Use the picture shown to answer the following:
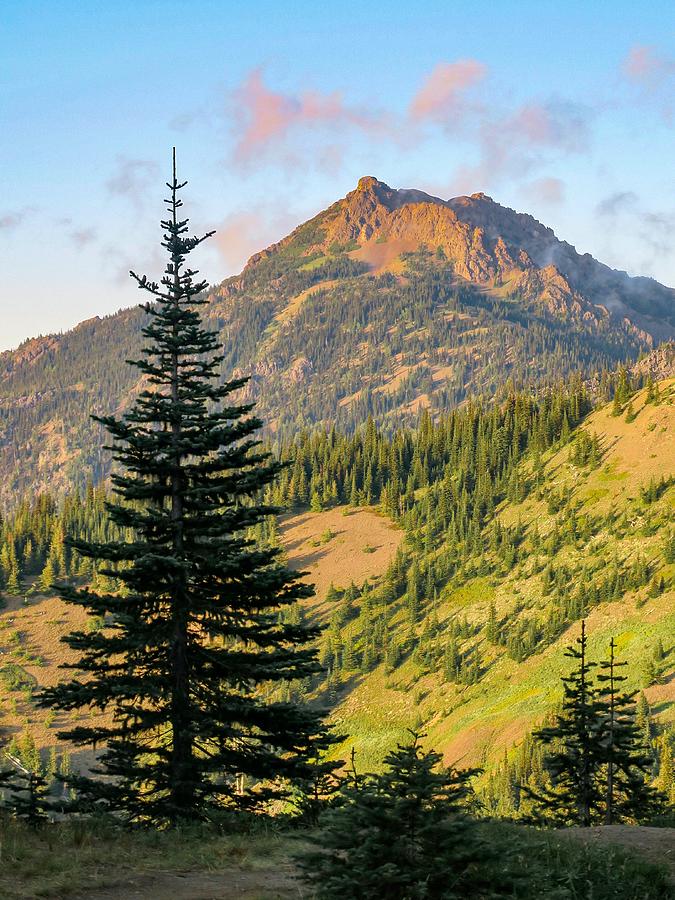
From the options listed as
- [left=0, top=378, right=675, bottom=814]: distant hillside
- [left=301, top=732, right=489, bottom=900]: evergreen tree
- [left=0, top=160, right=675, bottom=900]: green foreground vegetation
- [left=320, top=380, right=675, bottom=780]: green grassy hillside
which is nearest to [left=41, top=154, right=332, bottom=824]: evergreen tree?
[left=0, top=160, right=675, bottom=900]: green foreground vegetation

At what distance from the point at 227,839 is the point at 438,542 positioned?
168 metres

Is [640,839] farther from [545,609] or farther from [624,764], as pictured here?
[545,609]

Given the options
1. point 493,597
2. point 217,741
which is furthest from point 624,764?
point 493,597

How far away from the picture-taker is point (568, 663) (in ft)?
394

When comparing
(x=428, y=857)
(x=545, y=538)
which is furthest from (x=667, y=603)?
(x=428, y=857)

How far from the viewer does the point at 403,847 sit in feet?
35.8

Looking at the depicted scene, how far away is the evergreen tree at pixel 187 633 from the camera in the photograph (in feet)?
A: 67.9

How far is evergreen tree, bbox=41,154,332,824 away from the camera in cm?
2070

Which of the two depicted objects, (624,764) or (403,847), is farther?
(624,764)

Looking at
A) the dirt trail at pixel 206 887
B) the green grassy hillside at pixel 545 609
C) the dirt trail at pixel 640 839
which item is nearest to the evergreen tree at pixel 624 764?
the dirt trail at pixel 640 839

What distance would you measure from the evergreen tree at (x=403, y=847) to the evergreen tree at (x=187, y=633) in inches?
377

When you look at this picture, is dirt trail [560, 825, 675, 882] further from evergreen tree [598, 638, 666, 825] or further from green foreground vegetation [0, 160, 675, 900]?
evergreen tree [598, 638, 666, 825]

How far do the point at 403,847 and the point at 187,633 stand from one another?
11.7 m

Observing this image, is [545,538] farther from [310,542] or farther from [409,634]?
[310,542]
